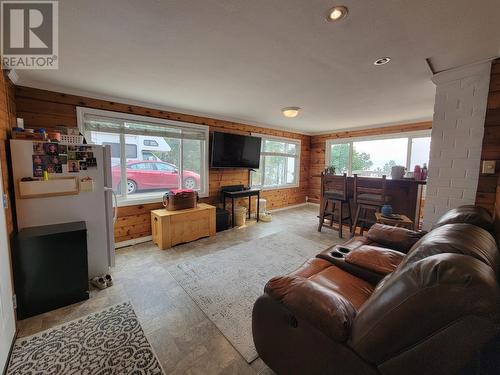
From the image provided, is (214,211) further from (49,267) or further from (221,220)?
(49,267)

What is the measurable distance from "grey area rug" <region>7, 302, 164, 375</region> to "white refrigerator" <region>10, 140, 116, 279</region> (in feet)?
2.26

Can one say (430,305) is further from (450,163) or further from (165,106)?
(165,106)

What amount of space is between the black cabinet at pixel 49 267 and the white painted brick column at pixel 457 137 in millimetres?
3704

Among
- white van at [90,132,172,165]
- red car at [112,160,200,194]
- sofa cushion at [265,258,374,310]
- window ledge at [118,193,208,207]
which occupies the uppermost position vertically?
white van at [90,132,172,165]

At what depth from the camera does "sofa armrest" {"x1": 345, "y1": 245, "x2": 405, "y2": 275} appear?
161 centimetres

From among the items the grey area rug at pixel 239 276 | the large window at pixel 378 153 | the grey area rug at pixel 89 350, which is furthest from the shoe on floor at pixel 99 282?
the large window at pixel 378 153

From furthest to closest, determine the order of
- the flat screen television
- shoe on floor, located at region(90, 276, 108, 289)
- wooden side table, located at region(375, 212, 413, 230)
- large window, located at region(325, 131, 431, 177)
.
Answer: large window, located at region(325, 131, 431, 177), the flat screen television, wooden side table, located at region(375, 212, 413, 230), shoe on floor, located at region(90, 276, 108, 289)

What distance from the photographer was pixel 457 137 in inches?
87.8

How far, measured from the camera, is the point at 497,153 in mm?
1988

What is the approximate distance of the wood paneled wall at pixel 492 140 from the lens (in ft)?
6.49

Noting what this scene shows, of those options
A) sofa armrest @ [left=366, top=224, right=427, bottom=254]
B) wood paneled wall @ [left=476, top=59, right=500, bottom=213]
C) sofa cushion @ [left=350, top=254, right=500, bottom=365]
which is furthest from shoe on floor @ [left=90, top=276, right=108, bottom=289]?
wood paneled wall @ [left=476, top=59, right=500, bottom=213]

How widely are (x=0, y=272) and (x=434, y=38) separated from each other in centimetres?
356

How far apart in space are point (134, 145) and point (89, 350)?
2.77 meters

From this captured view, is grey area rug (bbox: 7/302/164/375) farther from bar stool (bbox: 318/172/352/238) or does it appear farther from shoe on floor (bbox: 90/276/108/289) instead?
bar stool (bbox: 318/172/352/238)
